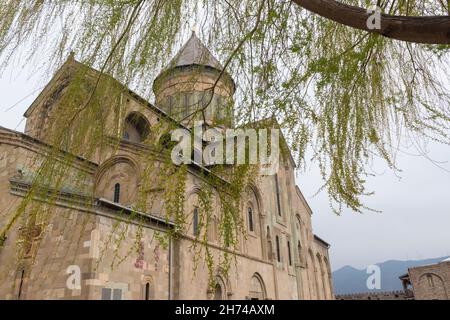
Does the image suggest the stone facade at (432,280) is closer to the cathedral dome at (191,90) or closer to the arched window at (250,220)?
the arched window at (250,220)

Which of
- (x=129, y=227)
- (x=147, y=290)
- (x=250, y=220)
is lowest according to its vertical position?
(x=147, y=290)

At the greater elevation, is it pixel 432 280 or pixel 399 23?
pixel 399 23

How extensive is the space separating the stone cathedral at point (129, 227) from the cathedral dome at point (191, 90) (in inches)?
0.5

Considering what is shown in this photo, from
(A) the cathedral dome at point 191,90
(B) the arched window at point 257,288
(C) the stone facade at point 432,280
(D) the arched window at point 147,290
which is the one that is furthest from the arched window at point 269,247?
(C) the stone facade at point 432,280

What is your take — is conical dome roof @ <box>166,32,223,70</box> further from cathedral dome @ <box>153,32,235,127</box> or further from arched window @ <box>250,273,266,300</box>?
arched window @ <box>250,273,266,300</box>

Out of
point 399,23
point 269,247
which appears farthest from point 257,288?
point 399,23

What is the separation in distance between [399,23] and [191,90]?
5.81ft

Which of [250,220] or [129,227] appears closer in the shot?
[129,227]

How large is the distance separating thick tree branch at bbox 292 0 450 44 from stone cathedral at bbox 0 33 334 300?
1.14 metres

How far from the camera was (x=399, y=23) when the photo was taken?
245 cm

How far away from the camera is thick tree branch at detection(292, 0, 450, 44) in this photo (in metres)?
2.33

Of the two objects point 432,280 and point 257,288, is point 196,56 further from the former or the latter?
point 432,280

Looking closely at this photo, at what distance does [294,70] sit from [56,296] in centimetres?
749

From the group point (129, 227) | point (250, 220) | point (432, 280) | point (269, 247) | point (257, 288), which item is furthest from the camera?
point (432, 280)
